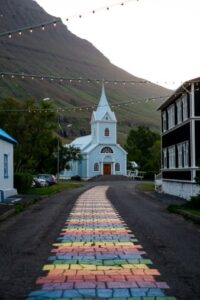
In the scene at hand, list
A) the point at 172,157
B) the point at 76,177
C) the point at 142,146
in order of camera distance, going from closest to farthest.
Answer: the point at 172,157
the point at 76,177
the point at 142,146

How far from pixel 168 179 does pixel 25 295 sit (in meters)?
31.5

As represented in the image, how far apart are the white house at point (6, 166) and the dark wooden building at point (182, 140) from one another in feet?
33.4

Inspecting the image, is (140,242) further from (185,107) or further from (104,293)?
(185,107)

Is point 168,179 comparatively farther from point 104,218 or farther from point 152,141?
point 152,141

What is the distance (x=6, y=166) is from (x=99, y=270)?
23748mm

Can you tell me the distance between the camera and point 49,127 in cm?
5119

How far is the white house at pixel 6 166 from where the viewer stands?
30.0 meters

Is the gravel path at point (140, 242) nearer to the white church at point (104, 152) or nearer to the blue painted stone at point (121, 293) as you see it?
the blue painted stone at point (121, 293)

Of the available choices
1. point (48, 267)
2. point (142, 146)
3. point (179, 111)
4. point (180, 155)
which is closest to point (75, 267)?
point (48, 267)

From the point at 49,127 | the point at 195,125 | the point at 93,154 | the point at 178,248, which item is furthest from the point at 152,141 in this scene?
the point at 178,248

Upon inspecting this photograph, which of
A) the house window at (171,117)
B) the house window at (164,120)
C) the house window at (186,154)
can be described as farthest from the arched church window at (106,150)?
the house window at (186,154)

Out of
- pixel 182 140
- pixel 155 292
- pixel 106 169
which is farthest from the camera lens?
pixel 106 169

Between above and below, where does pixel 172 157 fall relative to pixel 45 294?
above

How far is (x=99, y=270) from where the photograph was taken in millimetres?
8680
